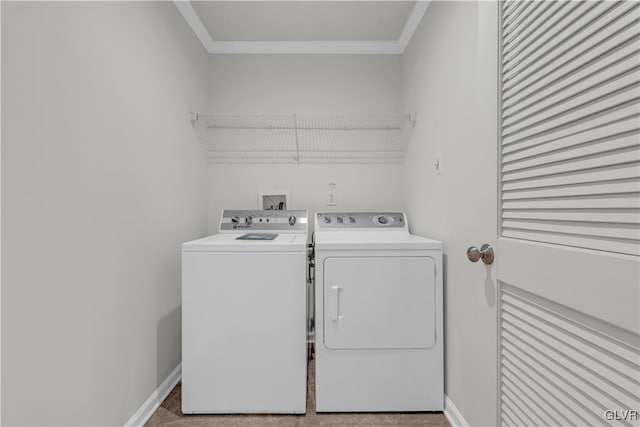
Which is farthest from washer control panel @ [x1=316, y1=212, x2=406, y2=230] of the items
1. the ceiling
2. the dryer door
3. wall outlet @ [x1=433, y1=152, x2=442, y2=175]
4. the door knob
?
the ceiling

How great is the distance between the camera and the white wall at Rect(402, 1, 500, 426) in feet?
4.13

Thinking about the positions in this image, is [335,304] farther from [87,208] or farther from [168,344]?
[87,208]

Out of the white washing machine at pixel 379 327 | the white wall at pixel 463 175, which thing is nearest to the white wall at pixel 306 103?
the white wall at pixel 463 175

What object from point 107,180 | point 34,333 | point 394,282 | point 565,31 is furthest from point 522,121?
point 34,333

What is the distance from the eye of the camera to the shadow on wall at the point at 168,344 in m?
1.82

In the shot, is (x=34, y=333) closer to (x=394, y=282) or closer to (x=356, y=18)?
(x=394, y=282)

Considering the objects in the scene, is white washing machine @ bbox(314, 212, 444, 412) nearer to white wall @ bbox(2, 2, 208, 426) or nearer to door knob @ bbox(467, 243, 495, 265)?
door knob @ bbox(467, 243, 495, 265)

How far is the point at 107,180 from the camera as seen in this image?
1.36 metres

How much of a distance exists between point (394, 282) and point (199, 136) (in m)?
1.71

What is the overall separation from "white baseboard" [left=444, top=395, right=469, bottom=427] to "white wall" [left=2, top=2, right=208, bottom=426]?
1.54 metres

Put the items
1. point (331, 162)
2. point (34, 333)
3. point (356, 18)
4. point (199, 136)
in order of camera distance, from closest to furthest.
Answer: point (34, 333) < point (356, 18) < point (199, 136) < point (331, 162)

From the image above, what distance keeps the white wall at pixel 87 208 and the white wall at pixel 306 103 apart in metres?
0.61

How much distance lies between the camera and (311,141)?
8.55 ft

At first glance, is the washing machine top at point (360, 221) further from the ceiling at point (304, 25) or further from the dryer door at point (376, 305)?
the ceiling at point (304, 25)
